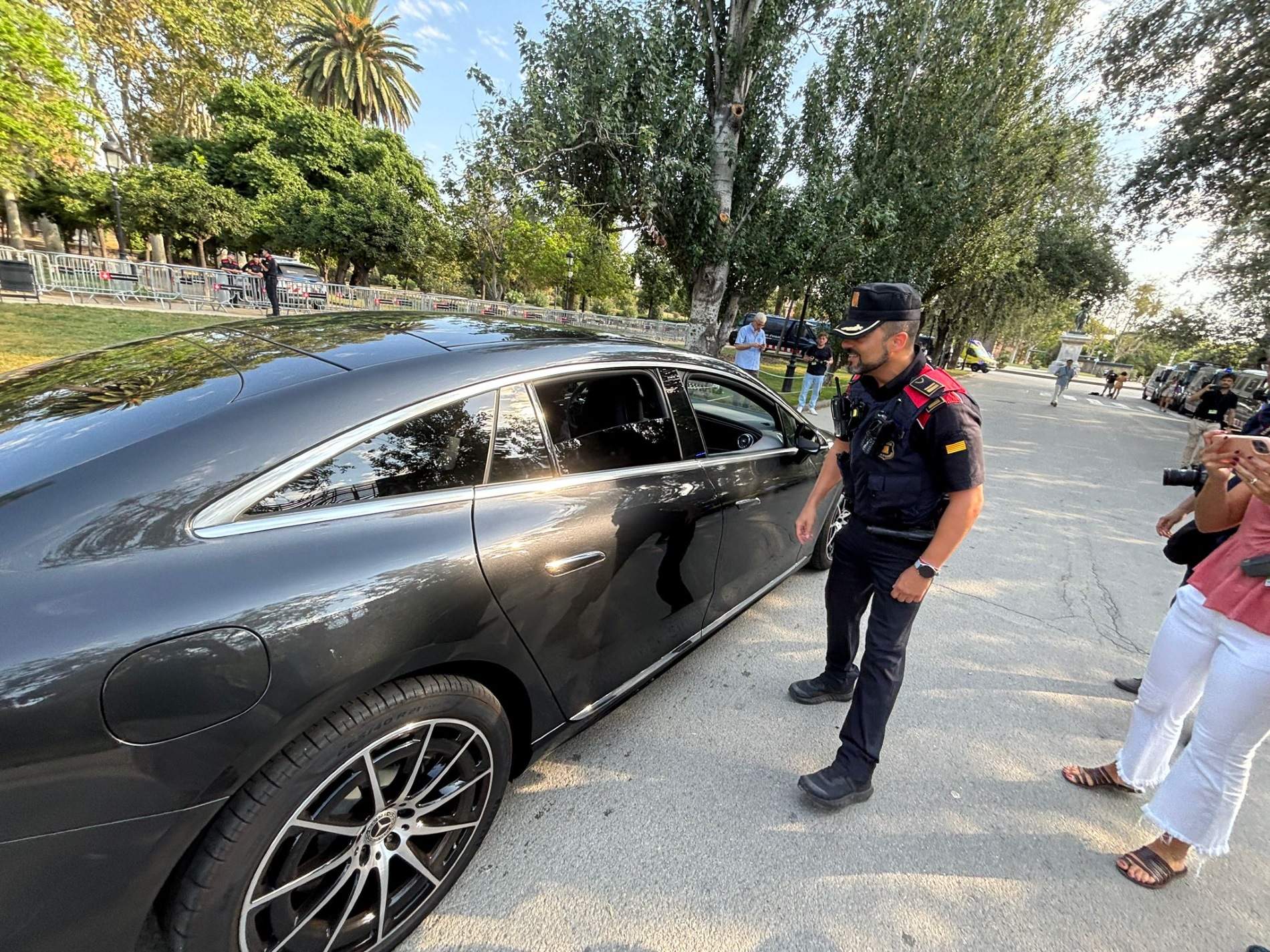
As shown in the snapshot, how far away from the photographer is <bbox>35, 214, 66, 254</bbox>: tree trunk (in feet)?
99.3

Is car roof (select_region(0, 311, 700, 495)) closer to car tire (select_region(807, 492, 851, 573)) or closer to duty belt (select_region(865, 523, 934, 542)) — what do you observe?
duty belt (select_region(865, 523, 934, 542))

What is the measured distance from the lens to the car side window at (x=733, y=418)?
285 centimetres

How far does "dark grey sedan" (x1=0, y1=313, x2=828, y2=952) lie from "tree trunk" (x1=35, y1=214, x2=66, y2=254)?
4284cm

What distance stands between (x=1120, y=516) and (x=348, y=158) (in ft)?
104

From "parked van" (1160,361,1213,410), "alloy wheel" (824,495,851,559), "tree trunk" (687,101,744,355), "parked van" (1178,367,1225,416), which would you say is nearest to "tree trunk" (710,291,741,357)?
"tree trunk" (687,101,744,355)

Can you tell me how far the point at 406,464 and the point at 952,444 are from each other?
1.73 metres

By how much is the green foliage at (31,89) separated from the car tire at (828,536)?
9.30m

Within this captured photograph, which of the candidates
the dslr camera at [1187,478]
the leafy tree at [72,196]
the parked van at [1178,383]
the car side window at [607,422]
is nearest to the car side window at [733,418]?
the car side window at [607,422]

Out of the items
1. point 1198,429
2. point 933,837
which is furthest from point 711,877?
point 1198,429

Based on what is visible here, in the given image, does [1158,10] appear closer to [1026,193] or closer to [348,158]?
[1026,193]

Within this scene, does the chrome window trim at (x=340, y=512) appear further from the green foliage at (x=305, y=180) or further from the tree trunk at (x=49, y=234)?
the tree trunk at (x=49, y=234)

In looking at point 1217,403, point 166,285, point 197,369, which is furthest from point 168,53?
point 1217,403

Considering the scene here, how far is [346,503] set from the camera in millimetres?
1457

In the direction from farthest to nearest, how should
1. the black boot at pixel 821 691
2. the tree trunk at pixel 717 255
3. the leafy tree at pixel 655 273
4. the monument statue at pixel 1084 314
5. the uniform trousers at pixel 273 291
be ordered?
the monument statue at pixel 1084 314
the uniform trousers at pixel 273 291
the leafy tree at pixel 655 273
the tree trunk at pixel 717 255
the black boot at pixel 821 691
